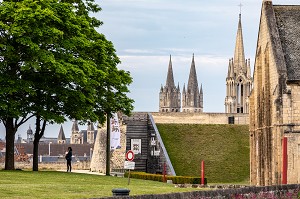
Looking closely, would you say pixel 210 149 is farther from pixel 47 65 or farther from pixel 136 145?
pixel 47 65

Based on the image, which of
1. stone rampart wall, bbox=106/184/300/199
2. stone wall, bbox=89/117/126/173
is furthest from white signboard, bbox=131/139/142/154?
stone rampart wall, bbox=106/184/300/199

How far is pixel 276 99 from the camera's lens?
60156mm

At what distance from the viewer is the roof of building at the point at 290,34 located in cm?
6088

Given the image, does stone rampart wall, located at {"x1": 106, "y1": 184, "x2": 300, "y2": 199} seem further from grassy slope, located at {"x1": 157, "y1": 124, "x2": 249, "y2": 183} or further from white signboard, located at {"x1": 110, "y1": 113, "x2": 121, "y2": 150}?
white signboard, located at {"x1": 110, "y1": 113, "x2": 121, "y2": 150}

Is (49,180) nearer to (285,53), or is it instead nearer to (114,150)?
(285,53)

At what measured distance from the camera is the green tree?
Result: 57219 mm

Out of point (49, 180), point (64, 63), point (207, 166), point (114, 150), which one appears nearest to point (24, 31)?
point (64, 63)

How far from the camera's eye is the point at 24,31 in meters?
56.6

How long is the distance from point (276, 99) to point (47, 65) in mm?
14606

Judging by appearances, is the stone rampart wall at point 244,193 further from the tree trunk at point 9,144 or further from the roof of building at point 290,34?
the tree trunk at point 9,144

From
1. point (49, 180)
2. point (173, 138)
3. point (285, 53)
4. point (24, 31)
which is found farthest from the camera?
point (173, 138)

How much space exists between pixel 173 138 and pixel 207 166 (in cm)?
750

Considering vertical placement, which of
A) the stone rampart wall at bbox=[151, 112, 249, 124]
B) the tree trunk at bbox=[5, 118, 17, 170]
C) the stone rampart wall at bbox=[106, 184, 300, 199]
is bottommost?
the stone rampart wall at bbox=[106, 184, 300, 199]

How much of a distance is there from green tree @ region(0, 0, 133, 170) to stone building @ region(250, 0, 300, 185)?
1065 cm
